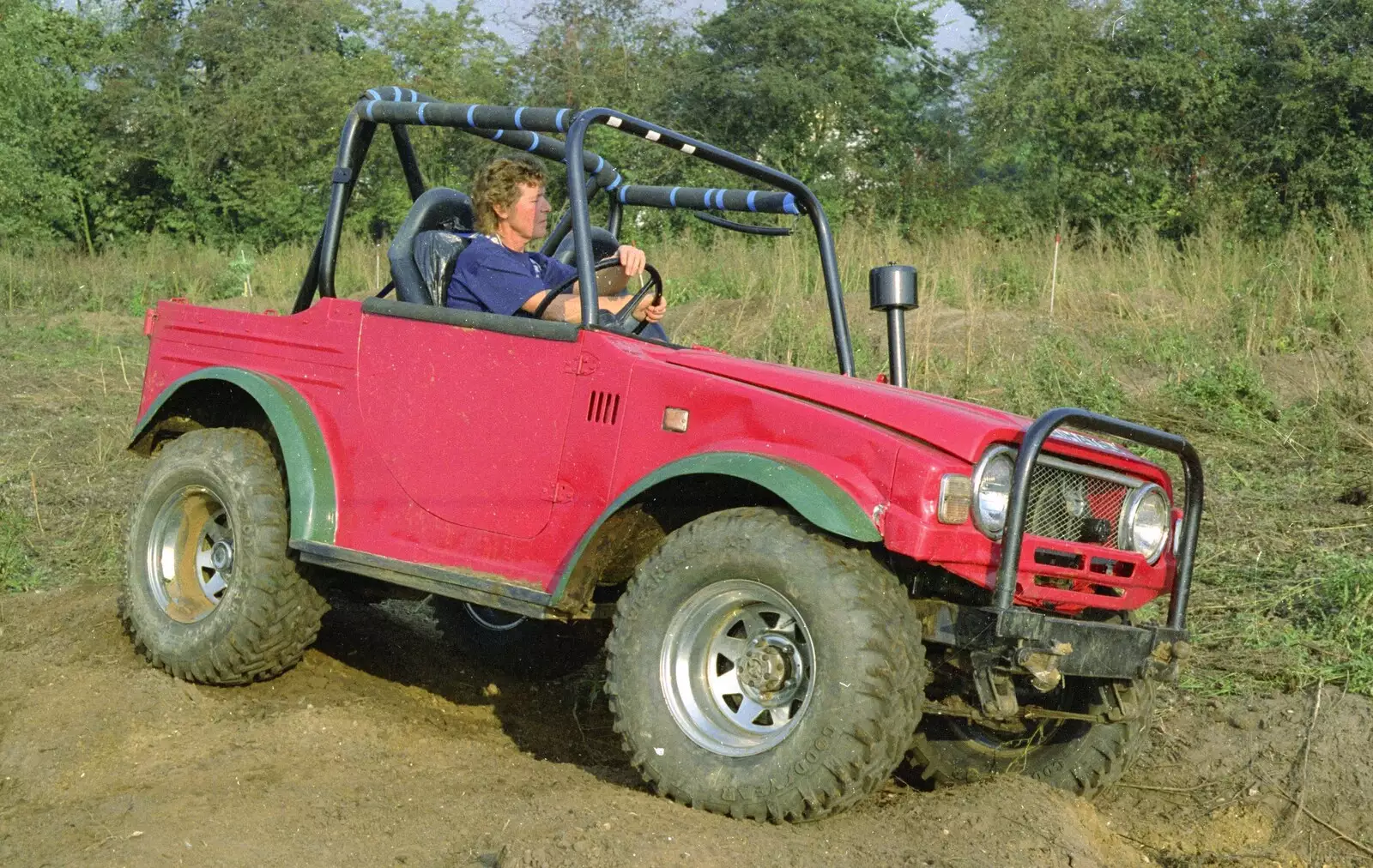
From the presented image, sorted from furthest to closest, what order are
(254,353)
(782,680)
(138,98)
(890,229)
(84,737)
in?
1. (138,98)
2. (890,229)
3. (254,353)
4. (84,737)
5. (782,680)

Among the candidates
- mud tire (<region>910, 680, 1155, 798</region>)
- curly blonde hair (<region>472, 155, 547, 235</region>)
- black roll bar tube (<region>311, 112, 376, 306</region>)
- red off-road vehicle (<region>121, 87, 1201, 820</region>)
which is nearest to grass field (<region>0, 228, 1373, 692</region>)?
mud tire (<region>910, 680, 1155, 798</region>)

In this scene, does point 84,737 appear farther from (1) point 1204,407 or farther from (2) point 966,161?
(2) point 966,161

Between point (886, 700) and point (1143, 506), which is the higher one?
point (1143, 506)

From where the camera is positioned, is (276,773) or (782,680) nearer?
(782,680)

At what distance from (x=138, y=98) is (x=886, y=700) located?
27659 millimetres

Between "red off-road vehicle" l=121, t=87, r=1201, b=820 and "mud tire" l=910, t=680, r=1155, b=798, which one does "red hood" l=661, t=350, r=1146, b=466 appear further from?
"mud tire" l=910, t=680, r=1155, b=798

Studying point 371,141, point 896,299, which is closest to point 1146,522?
point 896,299

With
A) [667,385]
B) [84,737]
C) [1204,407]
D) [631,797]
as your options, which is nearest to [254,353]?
[84,737]

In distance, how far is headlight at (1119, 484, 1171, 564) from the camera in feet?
14.5

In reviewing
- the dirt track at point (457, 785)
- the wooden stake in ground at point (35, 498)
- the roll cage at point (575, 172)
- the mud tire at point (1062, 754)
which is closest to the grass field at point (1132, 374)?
the wooden stake in ground at point (35, 498)

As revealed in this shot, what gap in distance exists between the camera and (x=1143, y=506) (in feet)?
14.7

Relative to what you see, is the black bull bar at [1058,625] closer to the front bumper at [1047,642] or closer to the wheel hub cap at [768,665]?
the front bumper at [1047,642]

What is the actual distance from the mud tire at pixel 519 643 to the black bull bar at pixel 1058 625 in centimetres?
234

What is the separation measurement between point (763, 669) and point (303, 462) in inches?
77.5
